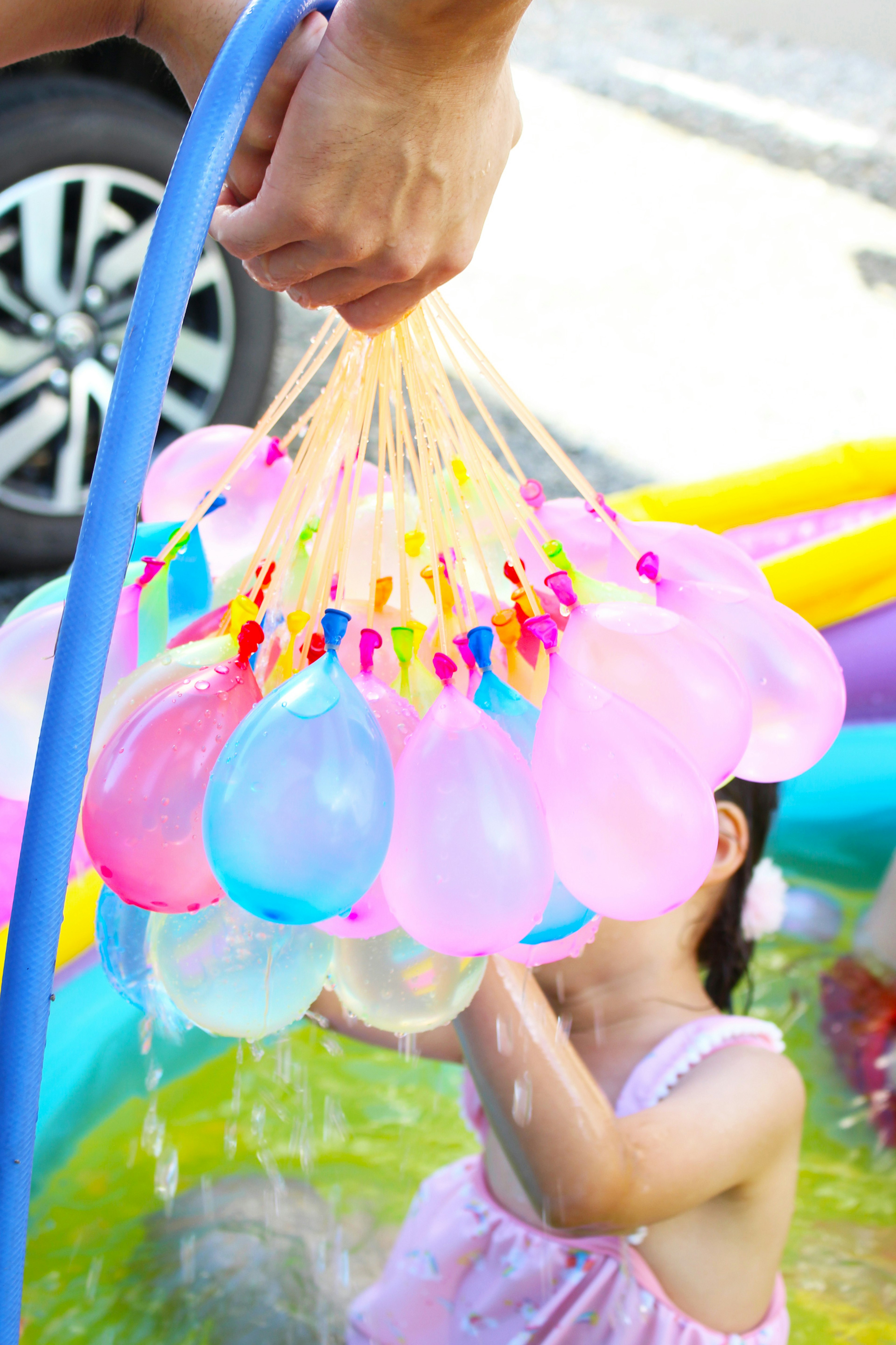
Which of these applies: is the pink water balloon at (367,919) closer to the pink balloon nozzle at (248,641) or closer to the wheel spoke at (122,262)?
the pink balloon nozzle at (248,641)

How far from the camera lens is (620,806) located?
774 millimetres

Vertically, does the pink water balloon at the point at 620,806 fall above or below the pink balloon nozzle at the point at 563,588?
below

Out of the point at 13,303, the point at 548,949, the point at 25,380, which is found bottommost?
the point at 548,949

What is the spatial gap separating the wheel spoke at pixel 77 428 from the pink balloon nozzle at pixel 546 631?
2170mm

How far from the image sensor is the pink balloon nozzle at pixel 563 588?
847mm

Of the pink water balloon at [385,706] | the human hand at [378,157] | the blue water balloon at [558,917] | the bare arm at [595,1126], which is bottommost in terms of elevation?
the bare arm at [595,1126]

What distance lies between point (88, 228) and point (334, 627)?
7.33 feet

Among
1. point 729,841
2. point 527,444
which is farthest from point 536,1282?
point 527,444

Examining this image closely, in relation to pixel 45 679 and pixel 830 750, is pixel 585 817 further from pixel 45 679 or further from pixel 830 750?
pixel 830 750

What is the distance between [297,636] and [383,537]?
0.25 m

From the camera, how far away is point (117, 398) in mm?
666

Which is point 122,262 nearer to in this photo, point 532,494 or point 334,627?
point 532,494

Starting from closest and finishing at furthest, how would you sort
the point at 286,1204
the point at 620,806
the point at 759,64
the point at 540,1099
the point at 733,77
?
the point at 620,806, the point at 540,1099, the point at 286,1204, the point at 733,77, the point at 759,64

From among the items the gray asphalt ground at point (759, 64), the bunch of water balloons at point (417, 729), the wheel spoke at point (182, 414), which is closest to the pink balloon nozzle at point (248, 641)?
the bunch of water balloons at point (417, 729)
